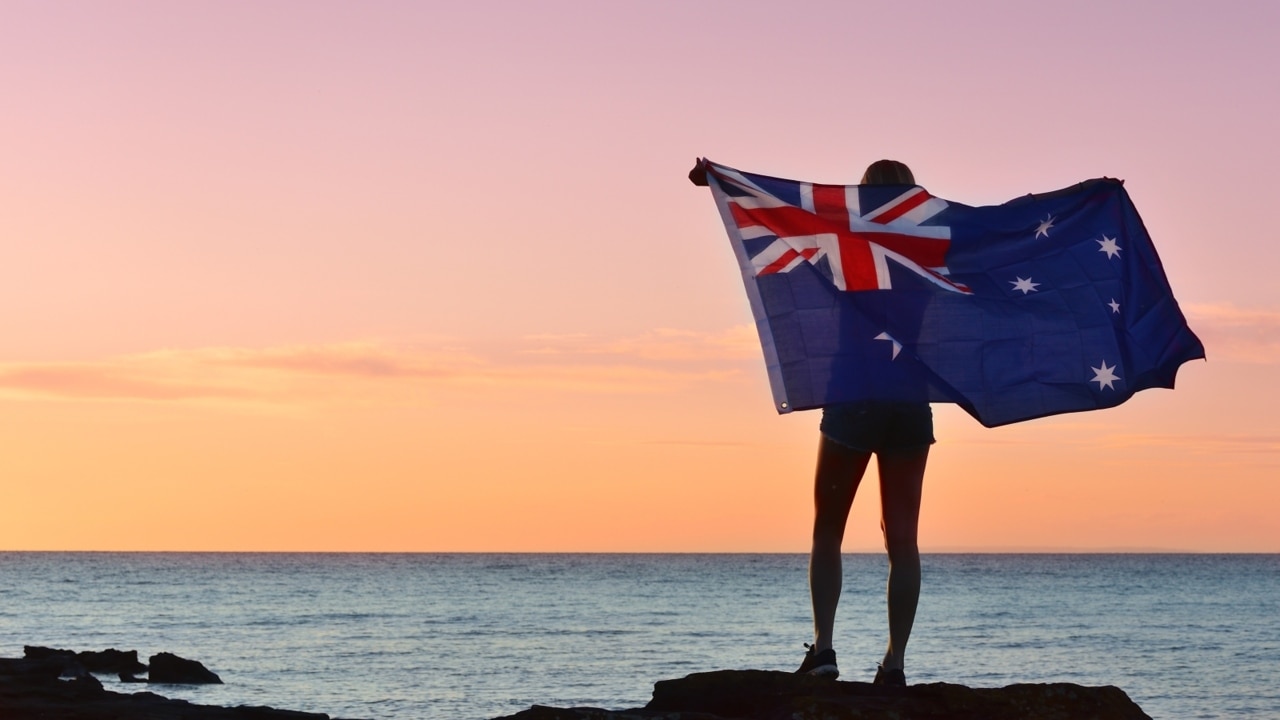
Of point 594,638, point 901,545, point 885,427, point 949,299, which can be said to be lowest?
point 594,638

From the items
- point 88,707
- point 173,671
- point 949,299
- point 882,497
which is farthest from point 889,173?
point 173,671

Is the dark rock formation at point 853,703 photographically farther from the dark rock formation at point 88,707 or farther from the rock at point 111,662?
the rock at point 111,662

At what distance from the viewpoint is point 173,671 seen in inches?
1345

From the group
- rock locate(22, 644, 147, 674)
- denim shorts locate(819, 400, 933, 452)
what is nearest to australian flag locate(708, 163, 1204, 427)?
denim shorts locate(819, 400, 933, 452)

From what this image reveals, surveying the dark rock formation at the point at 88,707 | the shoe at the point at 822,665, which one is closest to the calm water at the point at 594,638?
the dark rock formation at the point at 88,707

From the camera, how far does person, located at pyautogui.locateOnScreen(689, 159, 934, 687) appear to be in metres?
8.23

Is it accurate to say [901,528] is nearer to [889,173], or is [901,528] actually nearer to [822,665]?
[822,665]

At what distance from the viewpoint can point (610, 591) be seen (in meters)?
95.7

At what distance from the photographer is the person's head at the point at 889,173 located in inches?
349

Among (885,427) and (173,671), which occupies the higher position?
(885,427)

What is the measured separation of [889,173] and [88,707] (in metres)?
5.94

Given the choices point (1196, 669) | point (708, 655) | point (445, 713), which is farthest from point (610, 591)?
point (445, 713)

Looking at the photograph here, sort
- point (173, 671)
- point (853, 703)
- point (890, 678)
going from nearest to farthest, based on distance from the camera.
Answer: point (853, 703)
point (890, 678)
point (173, 671)

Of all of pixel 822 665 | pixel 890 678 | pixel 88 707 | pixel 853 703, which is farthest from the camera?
pixel 88 707
